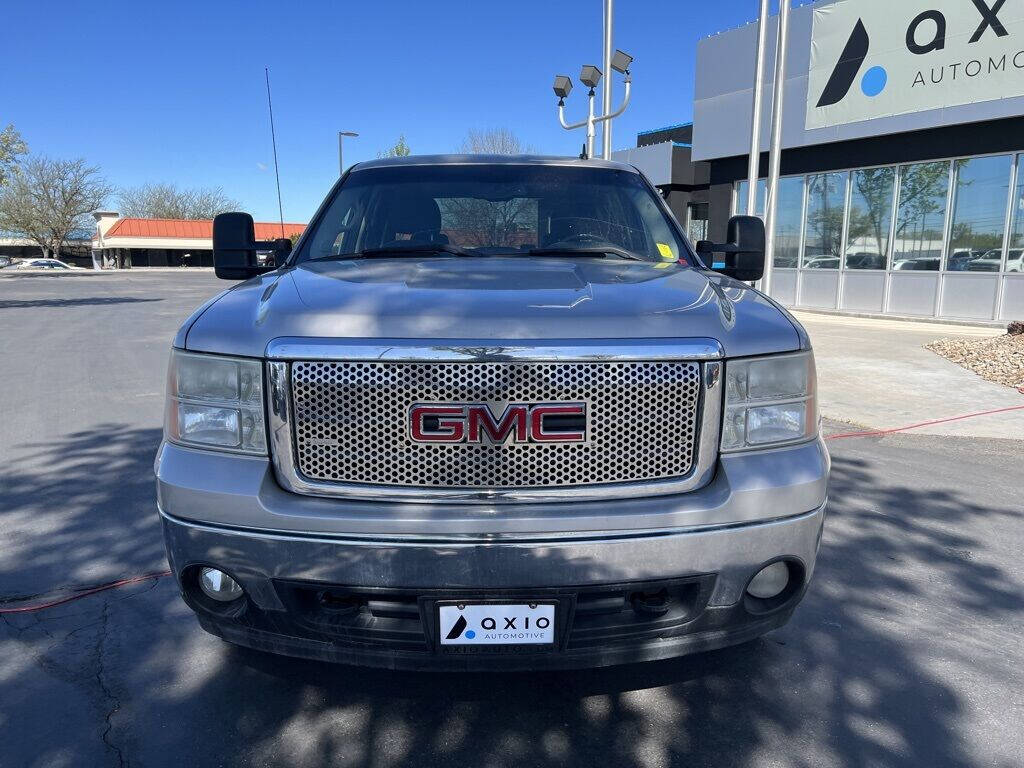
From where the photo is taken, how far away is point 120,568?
11.8ft

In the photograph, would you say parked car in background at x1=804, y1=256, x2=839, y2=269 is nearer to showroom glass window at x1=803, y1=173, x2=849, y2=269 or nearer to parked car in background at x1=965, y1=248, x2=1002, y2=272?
showroom glass window at x1=803, y1=173, x2=849, y2=269

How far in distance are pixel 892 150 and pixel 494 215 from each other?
51.4 ft

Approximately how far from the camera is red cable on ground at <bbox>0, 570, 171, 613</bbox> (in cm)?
319

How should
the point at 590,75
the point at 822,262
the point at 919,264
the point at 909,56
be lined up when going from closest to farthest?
1. the point at 909,56
2. the point at 919,264
3. the point at 590,75
4. the point at 822,262

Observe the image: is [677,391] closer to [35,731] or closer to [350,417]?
[350,417]

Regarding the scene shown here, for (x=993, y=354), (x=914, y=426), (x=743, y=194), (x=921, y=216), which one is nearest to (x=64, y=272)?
(x=743, y=194)

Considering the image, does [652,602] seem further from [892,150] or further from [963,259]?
[892,150]

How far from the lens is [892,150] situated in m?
16.2

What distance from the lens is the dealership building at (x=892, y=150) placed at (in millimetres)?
14508

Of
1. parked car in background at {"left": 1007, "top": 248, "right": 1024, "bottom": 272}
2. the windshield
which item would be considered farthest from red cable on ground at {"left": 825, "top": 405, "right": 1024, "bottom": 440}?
parked car in background at {"left": 1007, "top": 248, "right": 1024, "bottom": 272}

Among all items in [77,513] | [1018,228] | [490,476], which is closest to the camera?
[490,476]

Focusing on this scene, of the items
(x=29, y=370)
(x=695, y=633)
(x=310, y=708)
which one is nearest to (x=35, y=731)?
(x=310, y=708)

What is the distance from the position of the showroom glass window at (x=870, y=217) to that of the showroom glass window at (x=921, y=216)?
26 centimetres

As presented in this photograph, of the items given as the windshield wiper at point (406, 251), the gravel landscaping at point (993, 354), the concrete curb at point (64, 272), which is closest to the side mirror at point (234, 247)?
the windshield wiper at point (406, 251)
